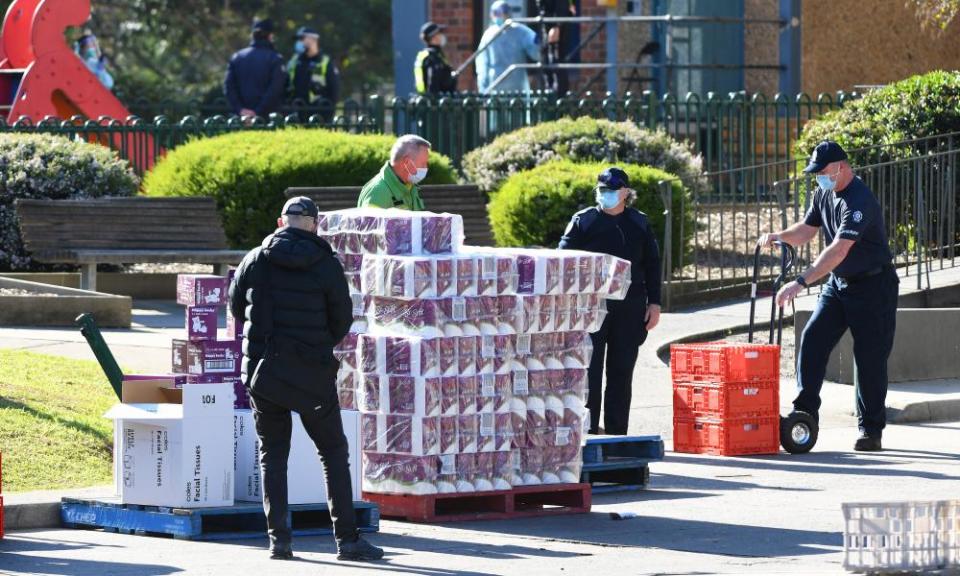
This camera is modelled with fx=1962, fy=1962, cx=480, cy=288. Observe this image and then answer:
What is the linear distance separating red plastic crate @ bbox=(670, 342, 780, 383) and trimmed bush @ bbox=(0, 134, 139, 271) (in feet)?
27.2

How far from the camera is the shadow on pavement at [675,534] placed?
9125 mm

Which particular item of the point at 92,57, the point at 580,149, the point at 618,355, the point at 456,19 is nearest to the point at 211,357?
the point at 618,355

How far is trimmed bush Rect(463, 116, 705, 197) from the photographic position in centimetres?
1952

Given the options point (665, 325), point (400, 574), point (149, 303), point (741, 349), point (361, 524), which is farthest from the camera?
point (149, 303)

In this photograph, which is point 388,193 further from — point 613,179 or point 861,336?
point 861,336

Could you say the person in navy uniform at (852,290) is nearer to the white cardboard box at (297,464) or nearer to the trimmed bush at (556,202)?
the white cardboard box at (297,464)

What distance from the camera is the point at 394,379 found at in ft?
32.0

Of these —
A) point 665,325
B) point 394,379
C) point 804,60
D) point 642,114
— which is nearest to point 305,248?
point 394,379

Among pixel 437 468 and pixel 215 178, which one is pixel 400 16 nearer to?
pixel 215 178

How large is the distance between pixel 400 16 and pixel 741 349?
1645 centimetres

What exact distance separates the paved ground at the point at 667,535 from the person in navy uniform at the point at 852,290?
37 centimetres

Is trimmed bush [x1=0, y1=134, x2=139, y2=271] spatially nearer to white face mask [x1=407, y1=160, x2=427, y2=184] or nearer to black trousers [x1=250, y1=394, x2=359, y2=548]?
white face mask [x1=407, y1=160, x2=427, y2=184]

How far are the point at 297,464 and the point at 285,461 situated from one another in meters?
0.68

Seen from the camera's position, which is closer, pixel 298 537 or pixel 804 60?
pixel 298 537
